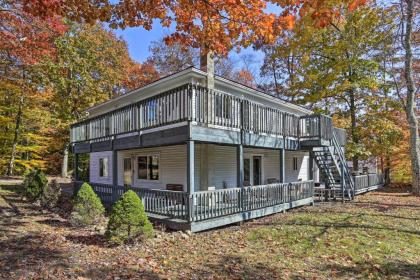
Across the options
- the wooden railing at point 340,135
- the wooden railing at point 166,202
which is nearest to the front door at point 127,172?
the wooden railing at point 166,202

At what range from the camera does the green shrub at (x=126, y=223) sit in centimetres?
795

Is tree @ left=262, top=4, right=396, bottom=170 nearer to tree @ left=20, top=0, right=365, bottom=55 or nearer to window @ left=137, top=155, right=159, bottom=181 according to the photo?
window @ left=137, top=155, right=159, bottom=181

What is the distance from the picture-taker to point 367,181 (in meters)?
20.1

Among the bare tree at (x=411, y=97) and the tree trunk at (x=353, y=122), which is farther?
the tree trunk at (x=353, y=122)

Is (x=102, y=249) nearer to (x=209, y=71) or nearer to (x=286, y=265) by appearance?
(x=286, y=265)

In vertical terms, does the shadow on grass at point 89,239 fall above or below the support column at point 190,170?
below

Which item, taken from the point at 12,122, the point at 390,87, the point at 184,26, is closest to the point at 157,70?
the point at 12,122

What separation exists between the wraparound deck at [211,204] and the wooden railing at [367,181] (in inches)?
258

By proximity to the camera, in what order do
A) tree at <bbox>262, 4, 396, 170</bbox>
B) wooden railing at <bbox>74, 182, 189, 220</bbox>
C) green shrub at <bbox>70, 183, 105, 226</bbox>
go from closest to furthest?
wooden railing at <bbox>74, 182, 189, 220</bbox> < green shrub at <bbox>70, 183, 105, 226</bbox> < tree at <bbox>262, 4, 396, 170</bbox>

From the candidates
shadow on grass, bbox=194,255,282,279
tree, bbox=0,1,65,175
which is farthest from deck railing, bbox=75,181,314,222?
tree, bbox=0,1,65,175

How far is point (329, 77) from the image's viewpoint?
22.7 metres

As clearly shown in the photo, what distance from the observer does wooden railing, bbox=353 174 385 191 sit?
59.4 ft

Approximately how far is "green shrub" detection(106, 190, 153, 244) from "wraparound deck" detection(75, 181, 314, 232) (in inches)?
63.6

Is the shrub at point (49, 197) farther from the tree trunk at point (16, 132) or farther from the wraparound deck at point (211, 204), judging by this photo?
the tree trunk at point (16, 132)
